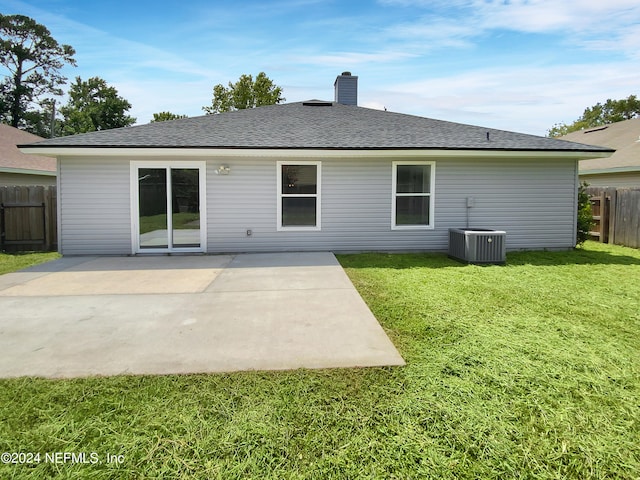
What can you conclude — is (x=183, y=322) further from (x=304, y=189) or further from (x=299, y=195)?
(x=304, y=189)

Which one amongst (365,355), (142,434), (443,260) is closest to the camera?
(142,434)

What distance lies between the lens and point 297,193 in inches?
362

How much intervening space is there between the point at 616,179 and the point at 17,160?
832 inches

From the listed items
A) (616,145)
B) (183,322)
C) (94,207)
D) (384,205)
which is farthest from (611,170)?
(94,207)

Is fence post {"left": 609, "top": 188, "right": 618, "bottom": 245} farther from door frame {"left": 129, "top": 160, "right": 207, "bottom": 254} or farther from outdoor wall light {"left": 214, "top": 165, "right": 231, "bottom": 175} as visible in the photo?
door frame {"left": 129, "top": 160, "right": 207, "bottom": 254}

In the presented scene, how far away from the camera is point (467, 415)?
2.53 metres

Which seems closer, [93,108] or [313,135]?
[313,135]

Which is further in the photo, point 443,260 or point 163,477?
point 443,260

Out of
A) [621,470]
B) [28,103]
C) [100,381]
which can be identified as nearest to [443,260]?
[621,470]

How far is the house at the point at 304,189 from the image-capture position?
8688 mm

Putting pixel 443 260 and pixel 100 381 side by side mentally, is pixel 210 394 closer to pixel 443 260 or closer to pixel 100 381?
pixel 100 381

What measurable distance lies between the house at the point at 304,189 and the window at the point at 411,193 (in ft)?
0.08

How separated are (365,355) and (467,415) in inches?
41.6

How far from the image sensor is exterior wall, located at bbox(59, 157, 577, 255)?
8.78 m
